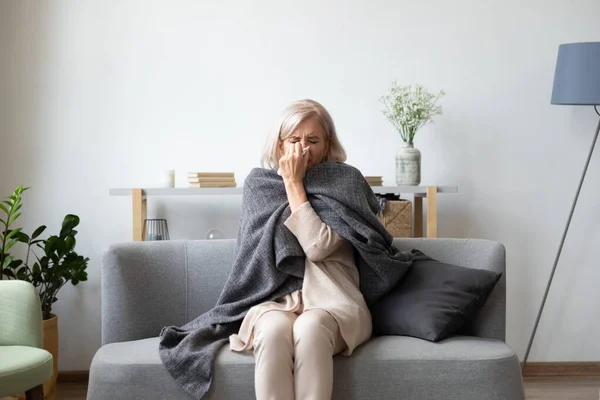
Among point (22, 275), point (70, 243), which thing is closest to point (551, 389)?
point (70, 243)

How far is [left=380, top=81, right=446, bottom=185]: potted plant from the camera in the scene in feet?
11.5

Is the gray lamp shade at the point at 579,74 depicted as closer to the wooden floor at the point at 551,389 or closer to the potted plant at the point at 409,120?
the potted plant at the point at 409,120

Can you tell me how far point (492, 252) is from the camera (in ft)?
8.72

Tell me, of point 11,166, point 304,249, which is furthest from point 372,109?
point 11,166

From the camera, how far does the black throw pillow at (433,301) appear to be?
2416 mm

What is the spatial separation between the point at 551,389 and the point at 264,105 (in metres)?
1.93

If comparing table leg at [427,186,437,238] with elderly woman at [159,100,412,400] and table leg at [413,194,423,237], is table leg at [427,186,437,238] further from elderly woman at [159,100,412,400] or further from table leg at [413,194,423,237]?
elderly woman at [159,100,412,400]

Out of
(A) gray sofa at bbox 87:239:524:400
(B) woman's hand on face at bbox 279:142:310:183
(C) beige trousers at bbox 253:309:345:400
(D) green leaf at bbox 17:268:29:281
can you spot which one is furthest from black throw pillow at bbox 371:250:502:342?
(D) green leaf at bbox 17:268:29:281

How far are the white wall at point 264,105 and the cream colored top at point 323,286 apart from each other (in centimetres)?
129

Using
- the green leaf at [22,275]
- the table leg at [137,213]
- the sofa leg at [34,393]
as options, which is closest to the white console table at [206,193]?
the table leg at [137,213]

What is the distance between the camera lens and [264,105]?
3.73 metres

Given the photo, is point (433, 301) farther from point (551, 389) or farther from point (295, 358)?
point (551, 389)

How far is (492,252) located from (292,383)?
0.93 m

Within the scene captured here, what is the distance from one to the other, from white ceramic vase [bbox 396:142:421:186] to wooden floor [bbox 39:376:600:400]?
1.12 m
